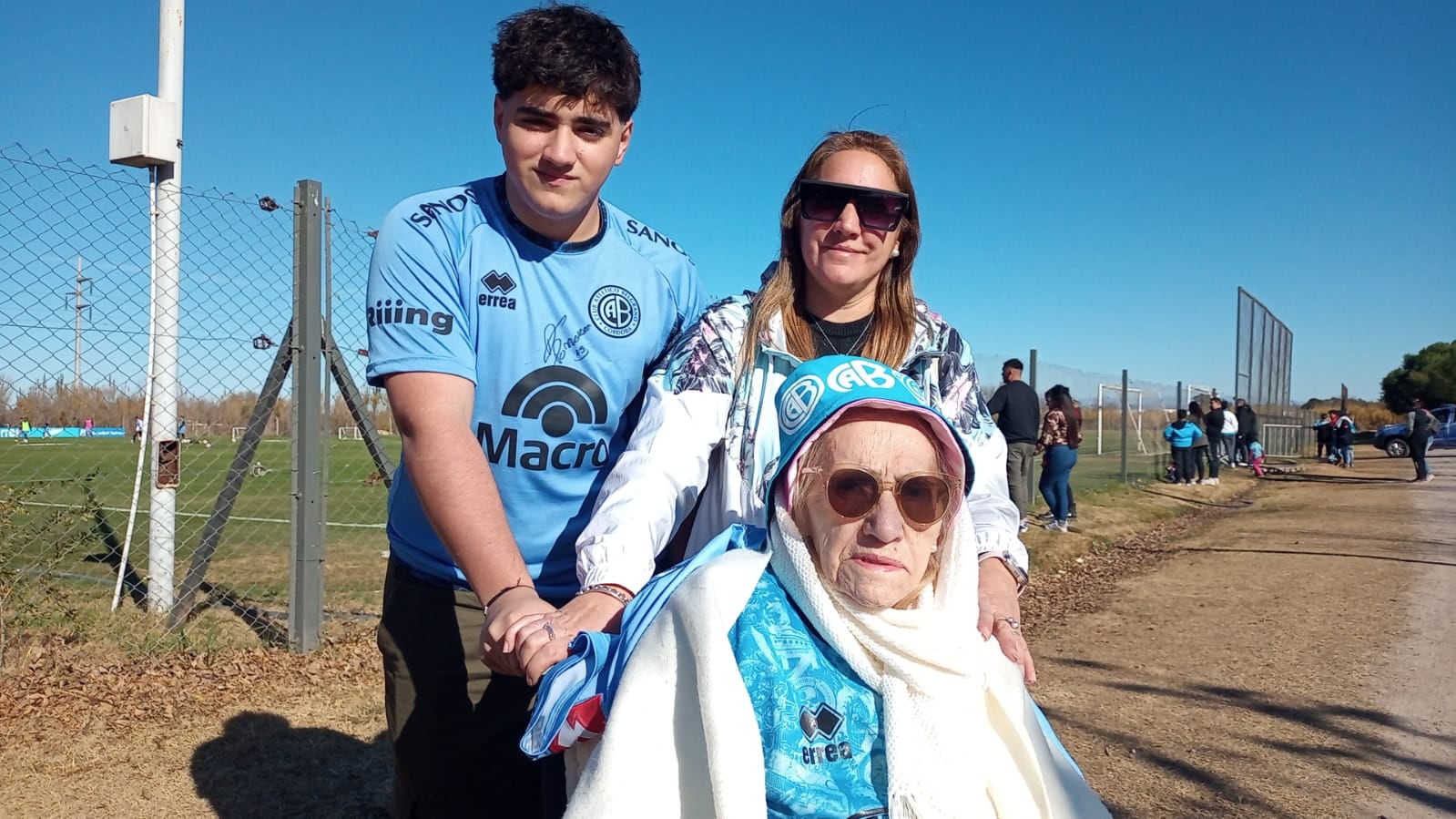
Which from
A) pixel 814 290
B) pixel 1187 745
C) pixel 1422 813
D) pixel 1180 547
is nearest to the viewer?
pixel 814 290

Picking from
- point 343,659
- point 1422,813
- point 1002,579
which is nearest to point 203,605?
point 343,659

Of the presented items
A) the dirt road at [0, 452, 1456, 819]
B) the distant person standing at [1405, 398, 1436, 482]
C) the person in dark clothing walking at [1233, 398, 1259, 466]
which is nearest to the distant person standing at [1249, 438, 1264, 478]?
the person in dark clothing walking at [1233, 398, 1259, 466]

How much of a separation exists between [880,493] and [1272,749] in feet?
13.1

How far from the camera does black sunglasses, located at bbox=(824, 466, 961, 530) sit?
5.79 ft

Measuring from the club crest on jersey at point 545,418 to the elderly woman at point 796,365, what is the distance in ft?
0.48

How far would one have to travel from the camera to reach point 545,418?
87.6 inches

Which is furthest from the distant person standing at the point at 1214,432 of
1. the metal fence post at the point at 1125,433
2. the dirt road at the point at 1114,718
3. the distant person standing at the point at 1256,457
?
the dirt road at the point at 1114,718

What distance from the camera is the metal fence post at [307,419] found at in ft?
18.3

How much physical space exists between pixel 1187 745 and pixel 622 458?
12.9 feet

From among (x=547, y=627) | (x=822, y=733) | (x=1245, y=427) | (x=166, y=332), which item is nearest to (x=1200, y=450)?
(x=1245, y=427)

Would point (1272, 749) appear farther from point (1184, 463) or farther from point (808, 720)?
point (1184, 463)

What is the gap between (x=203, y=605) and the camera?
21.7 feet

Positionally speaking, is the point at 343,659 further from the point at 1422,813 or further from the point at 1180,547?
the point at 1180,547

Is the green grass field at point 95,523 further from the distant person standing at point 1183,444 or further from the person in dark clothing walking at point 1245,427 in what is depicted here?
the person in dark clothing walking at point 1245,427
